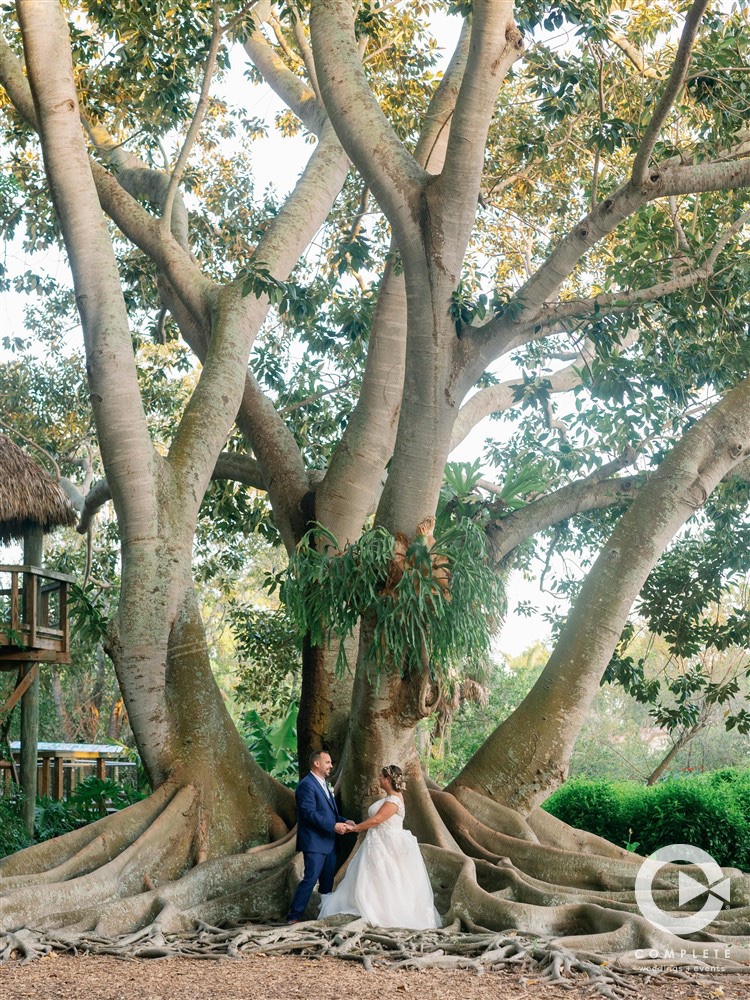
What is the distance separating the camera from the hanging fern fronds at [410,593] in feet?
24.7

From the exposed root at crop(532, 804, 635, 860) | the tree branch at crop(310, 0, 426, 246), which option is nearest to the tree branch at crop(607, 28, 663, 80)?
the tree branch at crop(310, 0, 426, 246)

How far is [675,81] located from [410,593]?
3842mm

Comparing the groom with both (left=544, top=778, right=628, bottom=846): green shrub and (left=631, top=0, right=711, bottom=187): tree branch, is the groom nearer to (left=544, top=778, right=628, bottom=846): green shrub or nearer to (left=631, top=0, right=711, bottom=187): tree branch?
(left=631, top=0, right=711, bottom=187): tree branch

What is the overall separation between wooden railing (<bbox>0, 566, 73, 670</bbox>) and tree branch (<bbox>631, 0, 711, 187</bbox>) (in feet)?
26.3

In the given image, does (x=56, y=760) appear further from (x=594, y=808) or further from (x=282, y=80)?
(x=282, y=80)

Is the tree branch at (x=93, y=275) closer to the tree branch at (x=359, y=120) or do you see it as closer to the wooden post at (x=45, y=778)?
the tree branch at (x=359, y=120)

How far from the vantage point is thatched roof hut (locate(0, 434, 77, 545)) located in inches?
485

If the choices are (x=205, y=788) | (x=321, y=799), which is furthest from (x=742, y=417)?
(x=205, y=788)

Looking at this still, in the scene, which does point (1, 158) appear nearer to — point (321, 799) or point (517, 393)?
point (517, 393)

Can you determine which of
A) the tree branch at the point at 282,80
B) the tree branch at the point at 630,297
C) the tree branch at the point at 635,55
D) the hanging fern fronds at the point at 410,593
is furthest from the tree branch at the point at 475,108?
the tree branch at the point at 282,80

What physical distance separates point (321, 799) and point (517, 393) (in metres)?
3.93

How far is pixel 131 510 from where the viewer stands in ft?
28.2

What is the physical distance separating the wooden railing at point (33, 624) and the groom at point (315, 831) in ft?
17.4

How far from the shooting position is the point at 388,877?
7.31 metres
